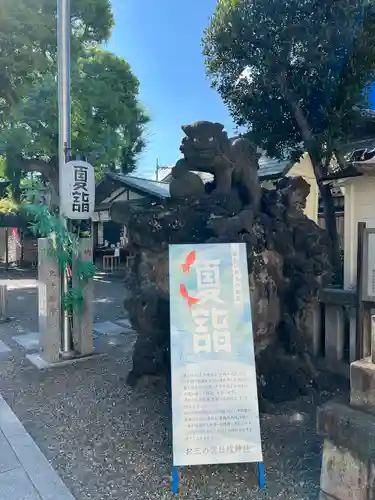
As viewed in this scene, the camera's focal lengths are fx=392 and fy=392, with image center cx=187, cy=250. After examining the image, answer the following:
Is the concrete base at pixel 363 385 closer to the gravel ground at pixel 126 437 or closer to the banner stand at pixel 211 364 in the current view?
the banner stand at pixel 211 364

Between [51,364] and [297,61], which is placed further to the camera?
[297,61]

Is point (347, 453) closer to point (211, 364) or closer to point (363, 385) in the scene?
point (363, 385)

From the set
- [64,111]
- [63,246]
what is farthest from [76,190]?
[64,111]

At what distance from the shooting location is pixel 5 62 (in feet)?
43.2

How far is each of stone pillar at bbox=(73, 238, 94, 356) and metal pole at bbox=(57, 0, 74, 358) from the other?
0.37ft

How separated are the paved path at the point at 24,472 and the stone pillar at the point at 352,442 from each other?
175cm

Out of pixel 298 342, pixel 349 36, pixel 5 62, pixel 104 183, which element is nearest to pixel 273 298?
pixel 298 342

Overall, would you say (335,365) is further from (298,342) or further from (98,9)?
(98,9)

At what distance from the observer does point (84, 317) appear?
234 inches

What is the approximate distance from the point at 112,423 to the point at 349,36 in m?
7.45

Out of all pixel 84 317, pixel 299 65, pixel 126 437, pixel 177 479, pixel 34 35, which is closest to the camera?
pixel 177 479

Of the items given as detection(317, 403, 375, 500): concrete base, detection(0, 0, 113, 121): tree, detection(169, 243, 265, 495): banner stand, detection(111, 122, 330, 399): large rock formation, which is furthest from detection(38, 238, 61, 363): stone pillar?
detection(0, 0, 113, 121): tree

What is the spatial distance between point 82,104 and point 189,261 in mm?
11004

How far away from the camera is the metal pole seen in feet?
19.2
